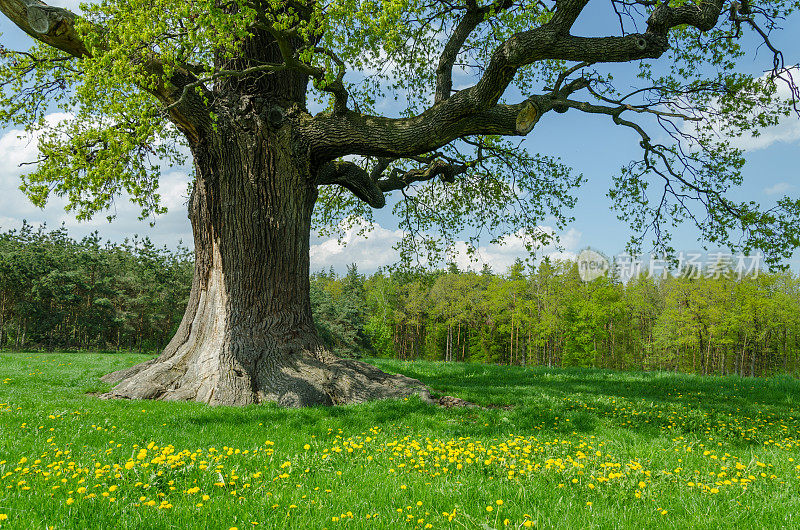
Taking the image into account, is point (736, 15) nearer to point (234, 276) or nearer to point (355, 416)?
point (355, 416)

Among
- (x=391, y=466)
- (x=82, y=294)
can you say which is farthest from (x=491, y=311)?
(x=391, y=466)

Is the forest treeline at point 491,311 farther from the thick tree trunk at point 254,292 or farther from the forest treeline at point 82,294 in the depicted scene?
the thick tree trunk at point 254,292

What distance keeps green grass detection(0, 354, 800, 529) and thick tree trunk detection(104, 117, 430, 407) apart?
1214mm

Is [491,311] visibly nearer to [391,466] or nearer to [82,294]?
[82,294]

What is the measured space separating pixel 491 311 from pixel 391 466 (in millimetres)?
53301

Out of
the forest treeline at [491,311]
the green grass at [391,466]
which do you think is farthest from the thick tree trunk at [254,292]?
the forest treeline at [491,311]

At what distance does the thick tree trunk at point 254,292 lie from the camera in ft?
33.2

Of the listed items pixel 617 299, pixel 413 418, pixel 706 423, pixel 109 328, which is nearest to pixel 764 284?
pixel 617 299

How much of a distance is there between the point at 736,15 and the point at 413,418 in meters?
11.0

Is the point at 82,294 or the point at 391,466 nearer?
the point at 391,466

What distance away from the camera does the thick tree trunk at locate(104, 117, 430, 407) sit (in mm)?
10117

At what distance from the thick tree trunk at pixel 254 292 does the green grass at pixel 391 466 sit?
121cm

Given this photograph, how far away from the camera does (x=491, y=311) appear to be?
56906 millimetres

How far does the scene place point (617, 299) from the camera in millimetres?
49750
